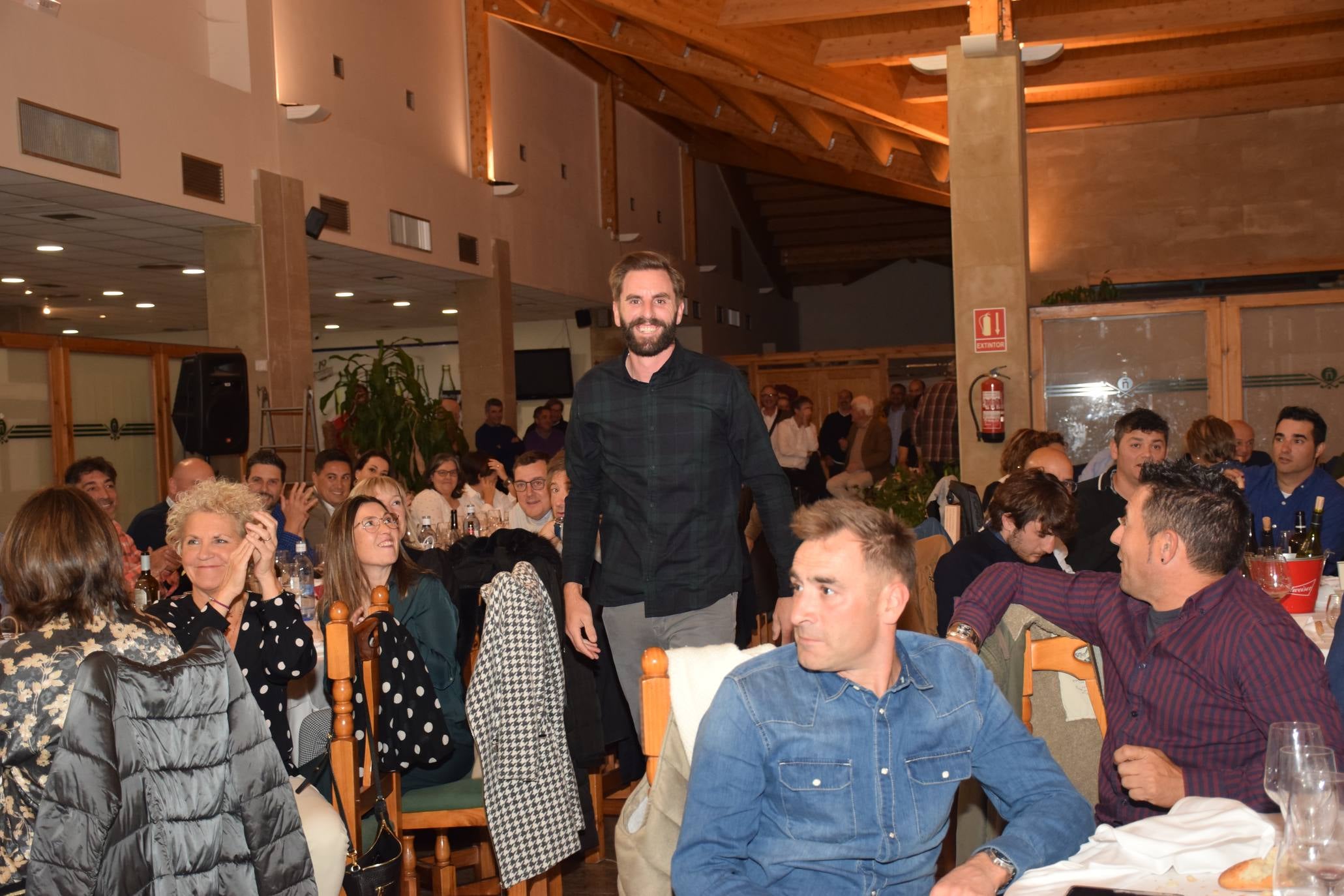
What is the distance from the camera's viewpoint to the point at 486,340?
12734 millimetres

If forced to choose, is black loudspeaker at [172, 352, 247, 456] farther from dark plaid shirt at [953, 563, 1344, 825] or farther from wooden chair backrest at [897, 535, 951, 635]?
dark plaid shirt at [953, 563, 1344, 825]

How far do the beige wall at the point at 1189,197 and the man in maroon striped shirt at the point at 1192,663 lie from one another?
32.9ft

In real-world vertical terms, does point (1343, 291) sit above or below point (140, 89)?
below

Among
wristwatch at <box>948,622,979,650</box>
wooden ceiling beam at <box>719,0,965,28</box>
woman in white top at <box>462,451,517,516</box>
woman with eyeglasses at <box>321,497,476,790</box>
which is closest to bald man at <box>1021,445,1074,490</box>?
wristwatch at <box>948,622,979,650</box>

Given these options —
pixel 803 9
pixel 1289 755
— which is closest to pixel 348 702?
pixel 1289 755

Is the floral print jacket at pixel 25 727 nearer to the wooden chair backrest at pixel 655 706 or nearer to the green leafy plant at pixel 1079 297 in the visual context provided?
the wooden chair backrest at pixel 655 706

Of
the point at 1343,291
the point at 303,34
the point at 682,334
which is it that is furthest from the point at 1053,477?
the point at 682,334

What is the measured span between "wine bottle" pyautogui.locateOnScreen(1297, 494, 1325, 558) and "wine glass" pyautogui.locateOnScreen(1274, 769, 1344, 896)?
8.99 ft

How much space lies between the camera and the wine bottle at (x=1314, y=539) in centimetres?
395

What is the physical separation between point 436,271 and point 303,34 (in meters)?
2.94

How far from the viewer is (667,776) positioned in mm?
1941

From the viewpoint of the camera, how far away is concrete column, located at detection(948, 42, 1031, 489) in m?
8.16

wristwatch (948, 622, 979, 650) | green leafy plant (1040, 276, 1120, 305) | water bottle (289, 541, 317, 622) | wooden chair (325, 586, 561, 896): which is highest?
green leafy plant (1040, 276, 1120, 305)

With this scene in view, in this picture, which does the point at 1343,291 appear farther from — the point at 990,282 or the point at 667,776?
the point at 667,776
